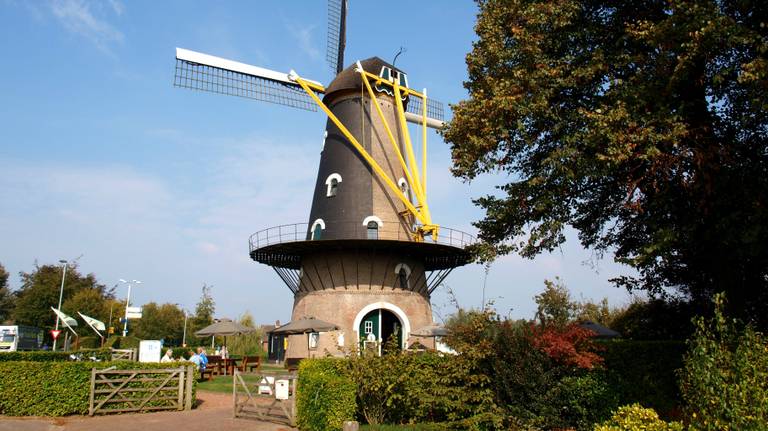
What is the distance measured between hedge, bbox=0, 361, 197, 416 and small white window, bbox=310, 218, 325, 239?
12.3m

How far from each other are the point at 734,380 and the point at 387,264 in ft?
58.5

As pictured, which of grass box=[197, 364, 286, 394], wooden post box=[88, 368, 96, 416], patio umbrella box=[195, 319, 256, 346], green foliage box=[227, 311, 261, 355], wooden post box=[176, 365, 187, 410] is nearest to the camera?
wooden post box=[88, 368, 96, 416]

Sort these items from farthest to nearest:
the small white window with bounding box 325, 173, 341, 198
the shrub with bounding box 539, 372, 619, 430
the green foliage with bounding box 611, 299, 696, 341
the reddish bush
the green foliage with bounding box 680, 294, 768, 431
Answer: the small white window with bounding box 325, 173, 341, 198, the green foliage with bounding box 611, 299, 696, 341, the shrub with bounding box 539, 372, 619, 430, the reddish bush, the green foliage with bounding box 680, 294, 768, 431

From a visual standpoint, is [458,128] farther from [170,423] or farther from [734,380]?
[170,423]

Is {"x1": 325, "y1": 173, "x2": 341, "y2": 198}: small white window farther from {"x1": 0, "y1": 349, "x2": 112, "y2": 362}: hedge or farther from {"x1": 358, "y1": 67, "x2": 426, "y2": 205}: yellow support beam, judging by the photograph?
{"x1": 0, "y1": 349, "x2": 112, "y2": 362}: hedge

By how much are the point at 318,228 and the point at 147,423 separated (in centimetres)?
1334

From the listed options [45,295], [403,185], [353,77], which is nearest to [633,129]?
[403,185]

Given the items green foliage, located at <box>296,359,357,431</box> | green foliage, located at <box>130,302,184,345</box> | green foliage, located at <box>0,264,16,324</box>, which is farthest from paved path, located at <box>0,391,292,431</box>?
green foliage, located at <box>0,264,16,324</box>

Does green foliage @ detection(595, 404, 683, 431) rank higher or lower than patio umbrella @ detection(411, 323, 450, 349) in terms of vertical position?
lower

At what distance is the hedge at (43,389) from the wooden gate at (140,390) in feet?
0.94

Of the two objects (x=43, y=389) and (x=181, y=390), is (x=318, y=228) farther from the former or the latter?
(x=43, y=389)

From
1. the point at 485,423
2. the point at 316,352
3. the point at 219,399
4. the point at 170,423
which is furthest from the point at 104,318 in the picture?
the point at 485,423

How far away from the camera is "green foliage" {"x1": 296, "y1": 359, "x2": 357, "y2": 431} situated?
389 inches

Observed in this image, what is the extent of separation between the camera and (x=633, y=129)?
9188 millimetres
